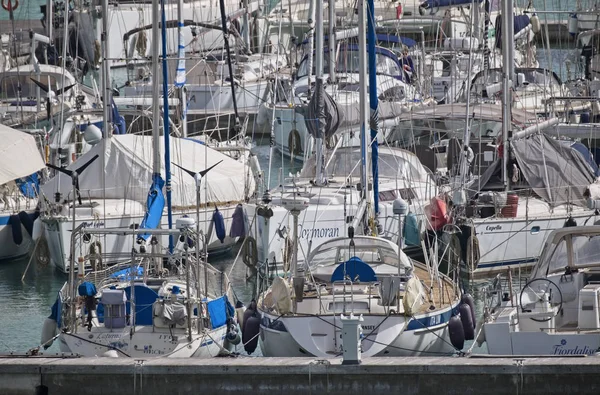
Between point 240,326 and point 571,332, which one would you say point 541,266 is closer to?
point 571,332

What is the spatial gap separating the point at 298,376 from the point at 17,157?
19.2ft

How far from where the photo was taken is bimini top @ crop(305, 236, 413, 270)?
23500 mm

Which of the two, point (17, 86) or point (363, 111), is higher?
point (363, 111)

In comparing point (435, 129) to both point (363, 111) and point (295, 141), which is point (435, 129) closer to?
point (295, 141)

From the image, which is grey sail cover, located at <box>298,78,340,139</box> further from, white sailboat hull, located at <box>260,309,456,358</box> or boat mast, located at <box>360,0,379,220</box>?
white sailboat hull, located at <box>260,309,456,358</box>

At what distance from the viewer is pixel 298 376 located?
19.5 metres

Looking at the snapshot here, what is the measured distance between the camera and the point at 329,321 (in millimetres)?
21078

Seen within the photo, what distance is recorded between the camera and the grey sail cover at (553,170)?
1180 inches

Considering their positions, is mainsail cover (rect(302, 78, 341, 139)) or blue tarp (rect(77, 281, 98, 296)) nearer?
blue tarp (rect(77, 281, 98, 296))

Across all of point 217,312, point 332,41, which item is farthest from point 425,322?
point 332,41

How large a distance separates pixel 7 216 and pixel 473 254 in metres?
9.74

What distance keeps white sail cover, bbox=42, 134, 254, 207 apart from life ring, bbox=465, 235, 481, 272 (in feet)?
18.8

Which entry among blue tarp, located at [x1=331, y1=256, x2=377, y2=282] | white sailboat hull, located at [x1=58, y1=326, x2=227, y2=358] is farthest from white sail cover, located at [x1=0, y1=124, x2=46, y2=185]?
blue tarp, located at [x1=331, y1=256, x2=377, y2=282]

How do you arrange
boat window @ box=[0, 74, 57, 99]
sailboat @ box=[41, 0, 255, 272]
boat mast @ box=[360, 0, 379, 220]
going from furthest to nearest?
boat window @ box=[0, 74, 57, 99]
sailboat @ box=[41, 0, 255, 272]
boat mast @ box=[360, 0, 379, 220]
